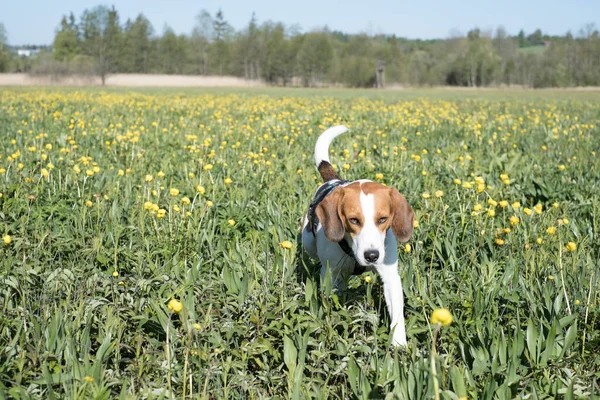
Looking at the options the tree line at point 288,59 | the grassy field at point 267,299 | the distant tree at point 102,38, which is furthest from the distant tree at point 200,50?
the grassy field at point 267,299

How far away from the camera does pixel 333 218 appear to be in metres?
3.26

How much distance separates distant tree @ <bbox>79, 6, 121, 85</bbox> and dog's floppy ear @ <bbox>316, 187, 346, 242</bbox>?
67.8 m

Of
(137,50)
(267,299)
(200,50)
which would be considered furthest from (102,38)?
(267,299)

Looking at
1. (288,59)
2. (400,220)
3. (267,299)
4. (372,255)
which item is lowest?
(267,299)

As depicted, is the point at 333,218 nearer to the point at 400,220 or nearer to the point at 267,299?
the point at 400,220

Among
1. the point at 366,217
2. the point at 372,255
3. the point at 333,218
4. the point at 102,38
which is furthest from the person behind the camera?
the point at 102,38

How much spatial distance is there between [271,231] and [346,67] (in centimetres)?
8023

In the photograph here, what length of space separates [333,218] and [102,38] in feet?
251

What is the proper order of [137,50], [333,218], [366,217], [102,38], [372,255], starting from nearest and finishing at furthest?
[372,255] → [366,217] → [333,218] → [102,38] → [137,50]

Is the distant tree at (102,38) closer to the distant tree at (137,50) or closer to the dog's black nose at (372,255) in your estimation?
the distant tree at (137,50)

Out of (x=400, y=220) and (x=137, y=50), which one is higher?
(x=137, y=50)

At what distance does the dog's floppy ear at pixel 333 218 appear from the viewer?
3230 mm

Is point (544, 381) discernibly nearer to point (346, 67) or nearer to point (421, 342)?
point (421, 342)

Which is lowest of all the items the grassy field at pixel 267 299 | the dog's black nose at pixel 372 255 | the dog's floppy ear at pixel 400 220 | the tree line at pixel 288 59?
the grassy field at pixel 267 299
